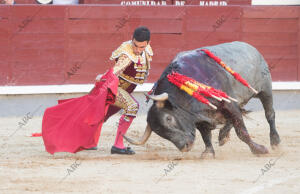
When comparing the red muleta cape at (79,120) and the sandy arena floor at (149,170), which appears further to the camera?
the red muleta cape at (79,120)

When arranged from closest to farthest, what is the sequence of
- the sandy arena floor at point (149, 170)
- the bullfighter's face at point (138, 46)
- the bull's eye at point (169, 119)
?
the sandy arena floor at point (149, 170)
the bull's eye at point (169, 119)
the bullfighter's face at point (138, 46)

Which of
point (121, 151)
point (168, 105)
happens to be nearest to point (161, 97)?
point (168, 105)

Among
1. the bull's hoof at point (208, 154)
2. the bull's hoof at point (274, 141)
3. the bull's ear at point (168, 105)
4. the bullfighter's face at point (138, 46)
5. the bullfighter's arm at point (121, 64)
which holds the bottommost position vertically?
the bull's hoof at point (274, 141)

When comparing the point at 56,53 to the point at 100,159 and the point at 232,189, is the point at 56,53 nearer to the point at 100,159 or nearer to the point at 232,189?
the point at 100,159

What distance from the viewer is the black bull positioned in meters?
5.40

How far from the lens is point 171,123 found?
5398mm

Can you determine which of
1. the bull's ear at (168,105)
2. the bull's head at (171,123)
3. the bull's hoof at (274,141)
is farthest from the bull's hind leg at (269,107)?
the bull's ear at (168,105)

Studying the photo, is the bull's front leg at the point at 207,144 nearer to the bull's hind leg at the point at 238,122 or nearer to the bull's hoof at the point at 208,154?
the bull's hoof at the point at 208,154

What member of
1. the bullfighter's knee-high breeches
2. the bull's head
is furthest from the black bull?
the bullfighter's knee-high breeches

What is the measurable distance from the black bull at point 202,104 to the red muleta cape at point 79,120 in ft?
1.16

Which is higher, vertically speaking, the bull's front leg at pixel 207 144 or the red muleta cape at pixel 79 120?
the red muleta cape at pixel 79 120

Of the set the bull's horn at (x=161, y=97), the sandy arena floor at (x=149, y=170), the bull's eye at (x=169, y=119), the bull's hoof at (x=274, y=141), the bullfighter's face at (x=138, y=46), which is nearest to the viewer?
the sandy arena floor at (x=149, y=170)

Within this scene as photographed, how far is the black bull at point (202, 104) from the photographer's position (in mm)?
5402

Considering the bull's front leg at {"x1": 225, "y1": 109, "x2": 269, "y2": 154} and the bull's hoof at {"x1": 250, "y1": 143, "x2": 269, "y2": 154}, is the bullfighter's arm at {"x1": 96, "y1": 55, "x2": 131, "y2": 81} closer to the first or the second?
the bull's front leg at {"x1": 225, "y1": 109, "x2": 269, "y2": 154}
